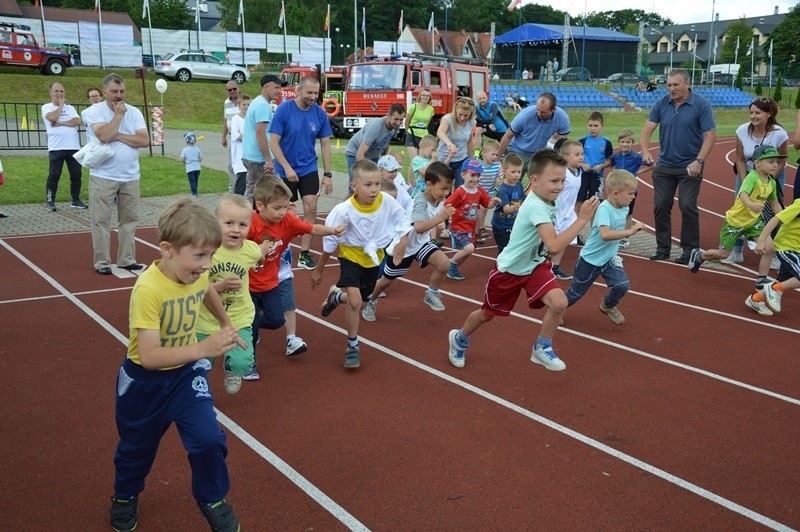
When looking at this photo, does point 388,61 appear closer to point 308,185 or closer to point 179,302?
point 308,185

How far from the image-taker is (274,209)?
18.5ft

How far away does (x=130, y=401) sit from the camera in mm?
3455

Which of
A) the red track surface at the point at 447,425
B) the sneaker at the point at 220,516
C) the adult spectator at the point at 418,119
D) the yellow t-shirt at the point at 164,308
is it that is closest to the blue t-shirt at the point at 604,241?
the red track surface at the point at 447,425

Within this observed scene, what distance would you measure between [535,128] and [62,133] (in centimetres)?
828

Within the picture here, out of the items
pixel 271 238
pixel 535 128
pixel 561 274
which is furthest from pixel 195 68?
pixel 271 238

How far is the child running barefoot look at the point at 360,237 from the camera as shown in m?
6.09

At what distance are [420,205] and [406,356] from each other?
190cm

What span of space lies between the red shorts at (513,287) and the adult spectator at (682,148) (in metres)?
4.77

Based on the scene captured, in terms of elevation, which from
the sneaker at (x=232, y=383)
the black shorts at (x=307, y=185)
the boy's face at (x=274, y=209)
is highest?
the boy's face at (x=274, y=209)

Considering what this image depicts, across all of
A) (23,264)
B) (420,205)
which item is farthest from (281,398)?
(23,264)

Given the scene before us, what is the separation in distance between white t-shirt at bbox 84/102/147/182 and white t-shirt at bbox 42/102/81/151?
188 inches

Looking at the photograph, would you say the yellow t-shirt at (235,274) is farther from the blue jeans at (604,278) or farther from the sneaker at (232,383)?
the blue jeans at (604,278)

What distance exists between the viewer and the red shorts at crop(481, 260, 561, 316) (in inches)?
234

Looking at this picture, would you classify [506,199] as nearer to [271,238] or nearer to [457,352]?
[457,352]
